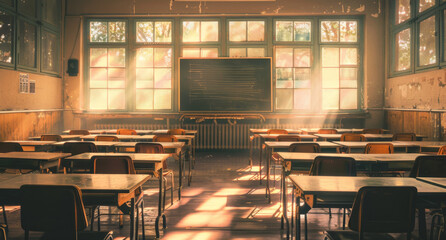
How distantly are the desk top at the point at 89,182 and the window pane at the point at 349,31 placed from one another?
8.07m

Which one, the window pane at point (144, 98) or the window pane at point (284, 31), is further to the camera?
the window pane at point (144, 98)

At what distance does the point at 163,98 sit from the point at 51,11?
347 centimetres

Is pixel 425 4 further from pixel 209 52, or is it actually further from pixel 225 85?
pixel 209 52

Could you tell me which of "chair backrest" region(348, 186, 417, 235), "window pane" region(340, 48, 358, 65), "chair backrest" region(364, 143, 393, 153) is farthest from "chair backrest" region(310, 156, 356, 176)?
"window pane" region(340, 48, 358, 65)

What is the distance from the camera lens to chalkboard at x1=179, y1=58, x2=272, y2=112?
870cm

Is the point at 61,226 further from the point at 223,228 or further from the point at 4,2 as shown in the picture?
the point at 4,2

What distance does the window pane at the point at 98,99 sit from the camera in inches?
359

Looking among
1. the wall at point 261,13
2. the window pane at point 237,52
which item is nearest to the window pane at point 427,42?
the wall at point 261,13

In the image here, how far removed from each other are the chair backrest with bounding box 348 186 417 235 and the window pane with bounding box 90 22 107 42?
8.68 metres

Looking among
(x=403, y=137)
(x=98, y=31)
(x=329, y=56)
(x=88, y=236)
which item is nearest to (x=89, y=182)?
(x=88, y=236)

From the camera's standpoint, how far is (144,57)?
9055 millimetres

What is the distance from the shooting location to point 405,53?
7.88m

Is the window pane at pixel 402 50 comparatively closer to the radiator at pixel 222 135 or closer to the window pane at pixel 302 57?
the window pane at pixel 302 57

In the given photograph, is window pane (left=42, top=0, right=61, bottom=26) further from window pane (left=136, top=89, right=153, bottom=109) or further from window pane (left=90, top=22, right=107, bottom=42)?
window pane (left=136, top=89, right=153, bottom=109)
